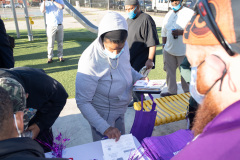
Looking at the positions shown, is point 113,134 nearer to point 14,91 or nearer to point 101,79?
point 101,79

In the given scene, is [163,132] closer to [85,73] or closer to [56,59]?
[85,73]

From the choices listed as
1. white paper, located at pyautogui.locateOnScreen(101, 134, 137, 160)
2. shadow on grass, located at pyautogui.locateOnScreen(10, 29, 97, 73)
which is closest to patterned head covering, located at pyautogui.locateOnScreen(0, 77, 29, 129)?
white paper, located at pyautogui.locateOnScreen(101, 134, 137, 160)

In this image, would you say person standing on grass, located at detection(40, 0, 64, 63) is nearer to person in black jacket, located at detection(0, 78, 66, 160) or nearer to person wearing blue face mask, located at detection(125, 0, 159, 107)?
person wearing blue face mask, located at detection(125, 0, 159, 107)

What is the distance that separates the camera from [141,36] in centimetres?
332

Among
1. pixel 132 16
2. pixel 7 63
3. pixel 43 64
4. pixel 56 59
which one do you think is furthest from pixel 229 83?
pixel 56 59

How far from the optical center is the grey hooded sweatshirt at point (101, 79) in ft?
5.69

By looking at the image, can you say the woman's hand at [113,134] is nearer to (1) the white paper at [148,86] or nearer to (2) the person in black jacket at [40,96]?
(1) the white paper at [148,86]

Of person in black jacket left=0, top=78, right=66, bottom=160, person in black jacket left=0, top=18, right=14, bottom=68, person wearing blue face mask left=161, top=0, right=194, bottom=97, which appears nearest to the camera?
person in black jacket left=0, top=78, right=66, bottom=160

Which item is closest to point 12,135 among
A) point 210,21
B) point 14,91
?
point 14,91

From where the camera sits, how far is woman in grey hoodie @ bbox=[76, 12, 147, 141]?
1.73 meters

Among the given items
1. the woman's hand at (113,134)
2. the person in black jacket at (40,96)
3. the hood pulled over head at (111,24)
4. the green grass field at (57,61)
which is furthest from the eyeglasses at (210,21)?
the green grass field at (57,61)

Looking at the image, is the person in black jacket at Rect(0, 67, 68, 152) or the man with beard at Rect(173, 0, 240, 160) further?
the person in black jacket at Rect(0, 67, 68, 152)

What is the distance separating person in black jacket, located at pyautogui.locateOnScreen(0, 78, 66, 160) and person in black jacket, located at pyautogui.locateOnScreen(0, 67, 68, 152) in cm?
19

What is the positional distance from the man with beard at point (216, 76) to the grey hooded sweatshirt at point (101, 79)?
1.06 m
